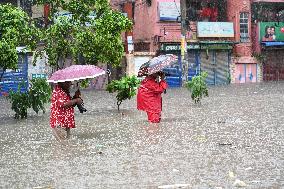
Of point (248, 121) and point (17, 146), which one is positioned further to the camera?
point (248, 121)

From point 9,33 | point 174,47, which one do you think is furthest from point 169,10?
point 9,33

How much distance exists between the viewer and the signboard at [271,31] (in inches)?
1545

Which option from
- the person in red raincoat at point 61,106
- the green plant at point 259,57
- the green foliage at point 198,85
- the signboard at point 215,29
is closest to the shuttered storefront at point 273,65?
the green plant at point 259,57

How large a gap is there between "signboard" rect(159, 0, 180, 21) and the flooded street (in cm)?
2289

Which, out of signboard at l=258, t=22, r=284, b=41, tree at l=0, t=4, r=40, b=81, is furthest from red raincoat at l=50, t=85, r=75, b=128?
signboard at l=258, t=22, r=284, b=41

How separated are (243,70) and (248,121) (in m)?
27.6

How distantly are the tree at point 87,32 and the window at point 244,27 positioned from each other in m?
24.1

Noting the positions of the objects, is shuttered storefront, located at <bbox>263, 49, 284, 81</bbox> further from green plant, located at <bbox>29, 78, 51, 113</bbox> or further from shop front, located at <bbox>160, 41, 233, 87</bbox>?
green plant, located at <bbox>29, 78, 51, 113</bbox>

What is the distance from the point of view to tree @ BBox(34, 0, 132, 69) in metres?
15.6

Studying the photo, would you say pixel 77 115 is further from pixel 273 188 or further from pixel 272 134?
pixel 273 188

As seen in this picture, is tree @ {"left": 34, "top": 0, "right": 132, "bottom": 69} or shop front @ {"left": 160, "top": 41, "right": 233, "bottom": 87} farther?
shop front @ {"left": 160, "top": 41, "right": 233, "bottom": 87}

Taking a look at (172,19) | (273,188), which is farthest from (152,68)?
(172,19)

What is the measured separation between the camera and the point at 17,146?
31.3ft

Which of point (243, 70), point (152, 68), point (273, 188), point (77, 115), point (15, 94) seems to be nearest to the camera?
point (273, 188)
